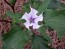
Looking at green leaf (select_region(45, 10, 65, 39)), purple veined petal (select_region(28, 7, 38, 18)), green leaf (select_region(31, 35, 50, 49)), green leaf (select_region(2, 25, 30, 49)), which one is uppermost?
purple veined petal (select_region(28, 7, 38, 18))

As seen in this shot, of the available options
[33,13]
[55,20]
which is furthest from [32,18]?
[55,20]

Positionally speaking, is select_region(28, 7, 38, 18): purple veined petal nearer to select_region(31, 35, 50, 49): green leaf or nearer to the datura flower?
the datura flower

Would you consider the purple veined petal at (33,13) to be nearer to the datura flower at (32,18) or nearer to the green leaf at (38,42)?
the datura flower at (32,18)

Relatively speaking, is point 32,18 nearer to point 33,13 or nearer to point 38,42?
point 33,13

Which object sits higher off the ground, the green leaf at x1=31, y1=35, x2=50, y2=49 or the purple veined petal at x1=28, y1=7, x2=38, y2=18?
the purple veined petal at x1=28, y1=7, x2=38, y2=18

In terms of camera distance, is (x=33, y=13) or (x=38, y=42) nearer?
(x=33, y=13)

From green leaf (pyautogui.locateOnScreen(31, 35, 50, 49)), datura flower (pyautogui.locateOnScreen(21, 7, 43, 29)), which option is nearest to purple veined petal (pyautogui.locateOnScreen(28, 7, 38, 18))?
datura flower (pyautogui.locateOnScreen(21, 7, 43, 29))

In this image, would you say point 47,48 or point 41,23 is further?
point 47,48

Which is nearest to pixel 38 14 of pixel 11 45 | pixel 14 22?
pixel 14 22

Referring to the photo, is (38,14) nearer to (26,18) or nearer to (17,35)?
(26,18)
